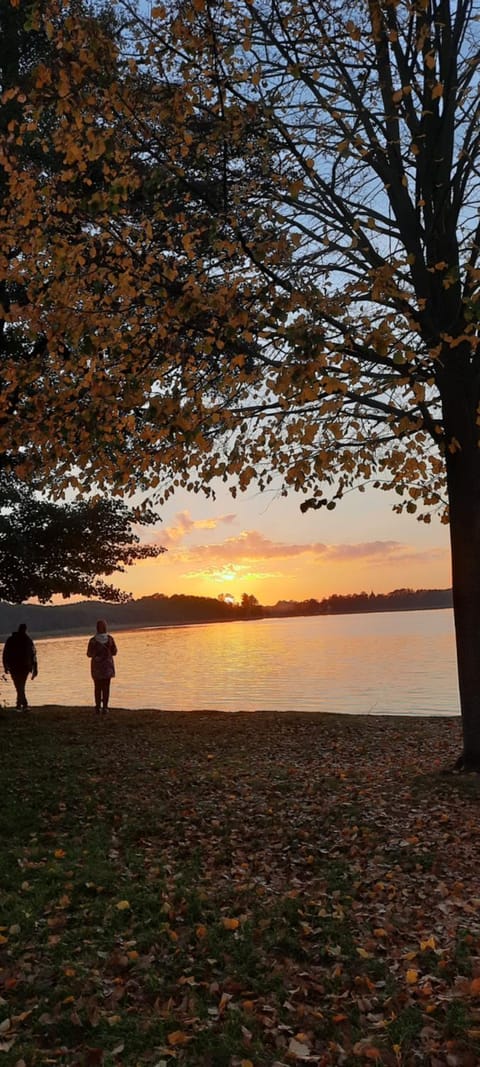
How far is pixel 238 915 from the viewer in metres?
6.34

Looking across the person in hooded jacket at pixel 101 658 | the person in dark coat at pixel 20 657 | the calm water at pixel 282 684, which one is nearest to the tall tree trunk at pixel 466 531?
the person in hooded jacket at pixel 101 658

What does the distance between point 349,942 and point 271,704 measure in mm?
22989

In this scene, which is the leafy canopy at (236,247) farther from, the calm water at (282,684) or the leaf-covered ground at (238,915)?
the calm water at (282,684)

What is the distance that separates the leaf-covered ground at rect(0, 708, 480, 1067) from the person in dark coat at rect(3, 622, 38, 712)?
7.62 m

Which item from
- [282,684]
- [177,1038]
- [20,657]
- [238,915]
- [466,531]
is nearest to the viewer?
[177,1038]

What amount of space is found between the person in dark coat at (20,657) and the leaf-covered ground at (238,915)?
7.62 metres

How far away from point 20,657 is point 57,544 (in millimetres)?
3135

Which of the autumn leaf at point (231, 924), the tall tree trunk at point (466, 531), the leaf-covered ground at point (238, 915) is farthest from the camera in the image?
the tall tree trunk at point (466, 531)

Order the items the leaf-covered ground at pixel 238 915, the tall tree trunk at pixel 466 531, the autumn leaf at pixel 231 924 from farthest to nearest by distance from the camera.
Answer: the tall tree trunk at pixel 466 531 < the autumn leaf at pixel 231 924 < the leaf-covered ground at pixel 238 915

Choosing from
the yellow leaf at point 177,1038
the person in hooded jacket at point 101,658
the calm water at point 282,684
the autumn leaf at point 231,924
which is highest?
the person in hooded jacket at point 101,658

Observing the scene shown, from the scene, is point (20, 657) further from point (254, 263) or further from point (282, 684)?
point (282, 684)

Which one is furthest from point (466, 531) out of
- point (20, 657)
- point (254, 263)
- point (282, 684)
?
point (282, 684)

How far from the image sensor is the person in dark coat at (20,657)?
19.1 meters

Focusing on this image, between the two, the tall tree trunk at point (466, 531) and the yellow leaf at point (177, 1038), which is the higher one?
the tall tree trunk at point (466, 531)
